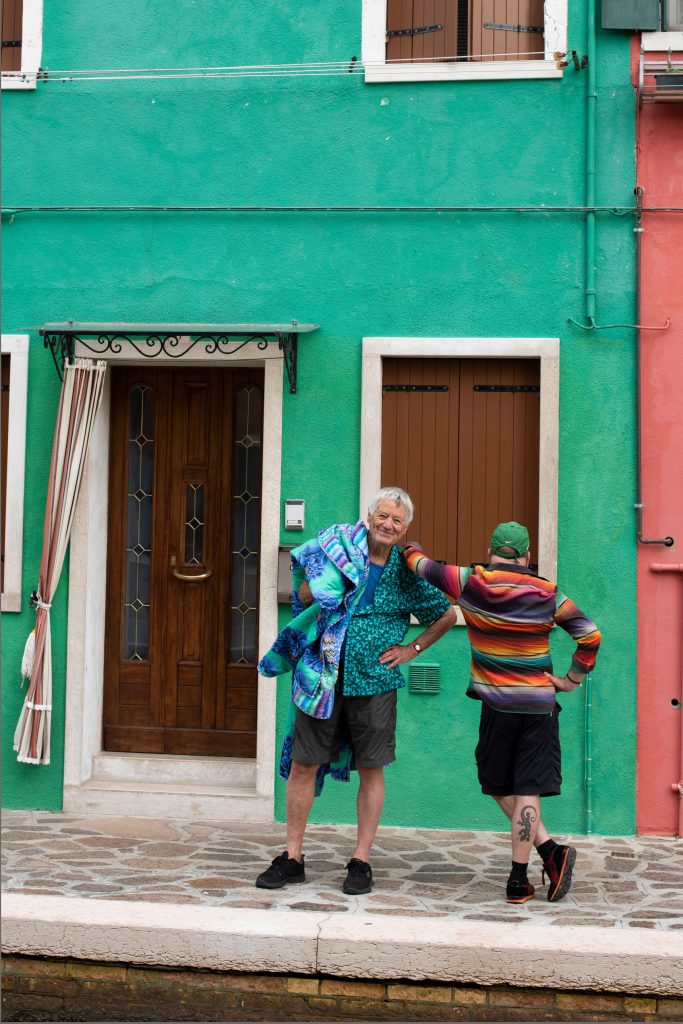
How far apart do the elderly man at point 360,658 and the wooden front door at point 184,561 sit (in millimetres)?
2020

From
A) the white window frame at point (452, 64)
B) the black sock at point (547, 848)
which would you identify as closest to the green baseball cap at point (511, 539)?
the black sock at point (547, 848)

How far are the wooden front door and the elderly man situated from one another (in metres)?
2.02

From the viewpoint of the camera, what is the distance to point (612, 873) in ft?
21.2

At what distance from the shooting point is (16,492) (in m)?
7.73

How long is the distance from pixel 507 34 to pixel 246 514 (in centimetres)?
315

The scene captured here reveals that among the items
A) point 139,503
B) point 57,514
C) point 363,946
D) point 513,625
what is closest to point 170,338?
point 139,503

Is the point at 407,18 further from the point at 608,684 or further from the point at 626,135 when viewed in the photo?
the point at 608,684

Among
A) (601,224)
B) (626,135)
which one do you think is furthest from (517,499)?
(626,135)

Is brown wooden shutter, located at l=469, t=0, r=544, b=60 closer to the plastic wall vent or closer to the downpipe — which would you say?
the plastic wall vent

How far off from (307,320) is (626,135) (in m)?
2.05

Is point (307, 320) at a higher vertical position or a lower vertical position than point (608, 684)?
higher

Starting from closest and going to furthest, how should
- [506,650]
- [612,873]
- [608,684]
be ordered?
[506,650]
[612,873]
[608,684]

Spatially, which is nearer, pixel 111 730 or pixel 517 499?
pixel 517 499

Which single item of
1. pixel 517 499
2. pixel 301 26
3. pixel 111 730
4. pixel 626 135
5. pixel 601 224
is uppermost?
pixel 301 26
